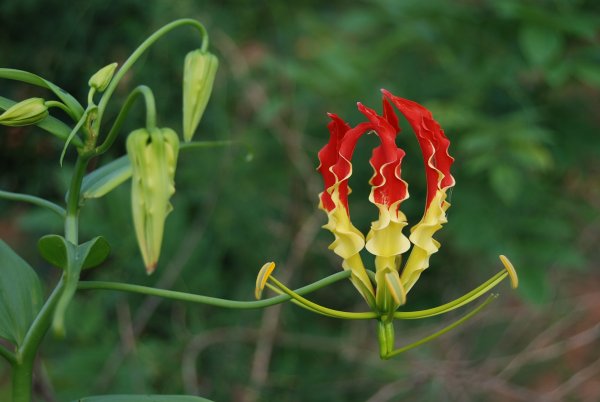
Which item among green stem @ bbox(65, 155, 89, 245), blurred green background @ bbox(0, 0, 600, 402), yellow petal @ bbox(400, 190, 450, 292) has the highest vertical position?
green stem @ bbox(65, 155, 89, 245)

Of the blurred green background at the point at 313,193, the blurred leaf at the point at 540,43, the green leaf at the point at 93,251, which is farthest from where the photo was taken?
the blurred green background at the point at 313,193

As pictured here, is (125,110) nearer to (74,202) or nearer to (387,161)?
(74,202)

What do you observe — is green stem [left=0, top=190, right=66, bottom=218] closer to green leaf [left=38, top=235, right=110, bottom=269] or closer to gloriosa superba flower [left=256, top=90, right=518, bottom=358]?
green leaf [left=38, top=235, right=110, bottom=269]

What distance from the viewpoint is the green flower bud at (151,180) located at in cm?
69

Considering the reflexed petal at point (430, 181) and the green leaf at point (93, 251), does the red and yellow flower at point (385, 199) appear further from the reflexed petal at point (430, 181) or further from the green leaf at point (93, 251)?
the green leaf at point (93, 251)

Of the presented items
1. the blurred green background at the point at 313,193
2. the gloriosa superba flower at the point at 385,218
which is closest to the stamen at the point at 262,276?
the gloriosa superba flower at the point at 385,218

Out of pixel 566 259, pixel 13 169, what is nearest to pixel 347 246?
pixel 566 259

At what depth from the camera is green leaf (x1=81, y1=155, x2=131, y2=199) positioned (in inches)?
29.4

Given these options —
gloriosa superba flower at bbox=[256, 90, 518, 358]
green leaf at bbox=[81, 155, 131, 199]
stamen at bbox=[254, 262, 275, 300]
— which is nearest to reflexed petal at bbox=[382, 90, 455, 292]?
gloriosa superba flower at bbox=[256, 90, 518, 358]

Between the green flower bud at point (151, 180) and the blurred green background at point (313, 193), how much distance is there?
984 mm

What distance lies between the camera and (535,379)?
214 centimetres

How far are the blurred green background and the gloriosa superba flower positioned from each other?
0.84 meters

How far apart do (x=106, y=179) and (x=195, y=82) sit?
0.13 m

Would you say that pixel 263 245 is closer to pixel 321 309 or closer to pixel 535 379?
pixel 535 379
